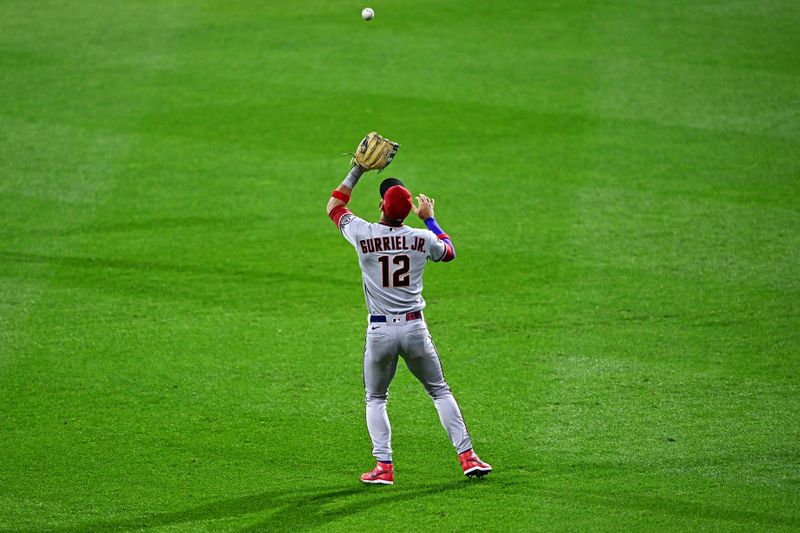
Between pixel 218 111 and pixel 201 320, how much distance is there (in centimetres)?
548

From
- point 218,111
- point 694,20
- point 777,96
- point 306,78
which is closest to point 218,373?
point 218,111

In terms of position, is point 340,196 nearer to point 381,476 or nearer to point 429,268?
point 381,476

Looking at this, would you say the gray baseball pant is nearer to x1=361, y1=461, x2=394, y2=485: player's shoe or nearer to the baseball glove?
x1=361, y1=461, x2=394, y2=485: player's shoe

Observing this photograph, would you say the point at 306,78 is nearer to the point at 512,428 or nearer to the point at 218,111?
the point at 218,111

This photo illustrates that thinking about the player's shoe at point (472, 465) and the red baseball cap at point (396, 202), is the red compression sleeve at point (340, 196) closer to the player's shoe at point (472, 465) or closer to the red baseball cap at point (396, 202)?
the red baseball cap at point (396, 202)

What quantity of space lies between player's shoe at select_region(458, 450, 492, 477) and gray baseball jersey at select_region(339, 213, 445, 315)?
938 mm

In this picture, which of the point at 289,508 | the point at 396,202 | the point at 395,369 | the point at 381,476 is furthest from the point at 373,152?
the point at 289,508

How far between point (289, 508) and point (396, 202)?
1894mm

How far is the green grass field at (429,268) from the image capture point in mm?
6145

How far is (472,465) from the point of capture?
6.07m

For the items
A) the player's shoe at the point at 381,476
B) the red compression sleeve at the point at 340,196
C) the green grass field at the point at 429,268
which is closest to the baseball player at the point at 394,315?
the player's shoe at the point at 381,476

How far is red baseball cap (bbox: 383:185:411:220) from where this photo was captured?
598cm

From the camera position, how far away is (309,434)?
6.81 meters

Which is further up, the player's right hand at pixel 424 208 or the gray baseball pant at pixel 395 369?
the player's right hand at pixel 424 208
